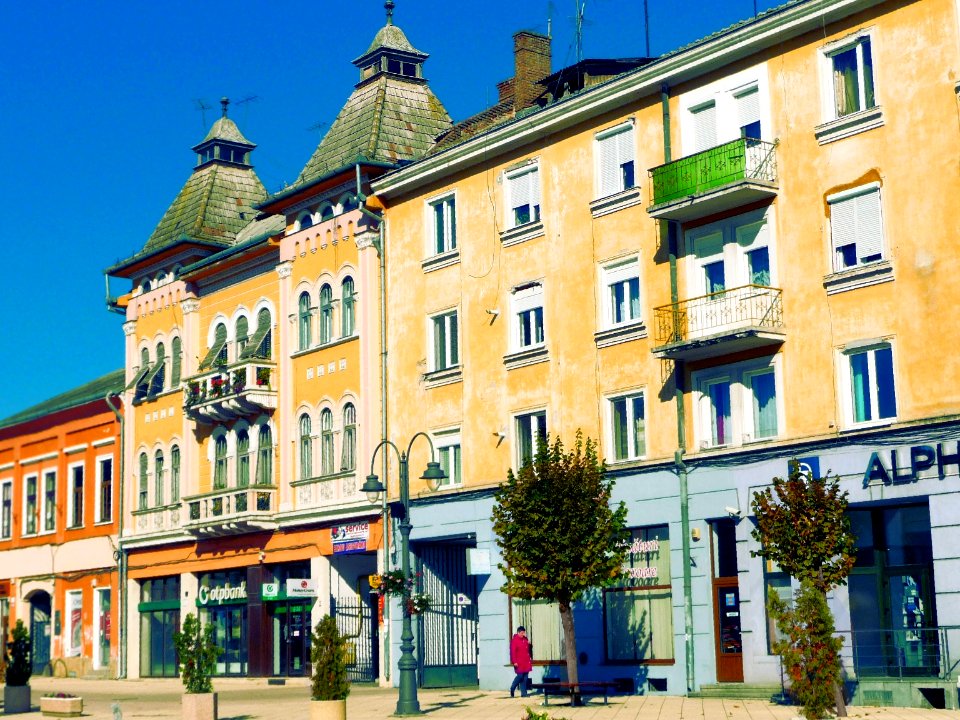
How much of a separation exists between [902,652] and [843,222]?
8.90m

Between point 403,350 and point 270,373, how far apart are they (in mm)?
7309

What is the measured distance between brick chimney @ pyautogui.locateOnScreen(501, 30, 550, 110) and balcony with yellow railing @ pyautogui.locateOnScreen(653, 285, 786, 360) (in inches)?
470

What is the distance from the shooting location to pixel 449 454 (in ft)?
137

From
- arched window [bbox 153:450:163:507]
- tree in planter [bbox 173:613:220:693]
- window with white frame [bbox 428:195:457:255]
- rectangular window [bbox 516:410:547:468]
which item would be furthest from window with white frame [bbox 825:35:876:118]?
arched window [bbox 153:450:163:507]

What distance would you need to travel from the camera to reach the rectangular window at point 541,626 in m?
37.5

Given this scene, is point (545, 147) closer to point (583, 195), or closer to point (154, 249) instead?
point (583, 195)

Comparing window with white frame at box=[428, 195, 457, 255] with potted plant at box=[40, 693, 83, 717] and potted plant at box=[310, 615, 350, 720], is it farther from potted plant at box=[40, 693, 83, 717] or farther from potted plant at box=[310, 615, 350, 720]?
potted plant at box=[310, 615, 350, 720]

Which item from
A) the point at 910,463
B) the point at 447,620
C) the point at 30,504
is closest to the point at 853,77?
the point at 910,463

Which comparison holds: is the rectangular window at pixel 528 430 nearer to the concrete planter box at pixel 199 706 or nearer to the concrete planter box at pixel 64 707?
the concrete planter box at pixel 199 706

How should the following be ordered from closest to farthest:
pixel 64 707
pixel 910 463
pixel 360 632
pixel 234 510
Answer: pixel 910 463 → pixel 64 707 → pixel 360 632 → pixel 234 510

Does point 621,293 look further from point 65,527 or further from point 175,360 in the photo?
point 65,527

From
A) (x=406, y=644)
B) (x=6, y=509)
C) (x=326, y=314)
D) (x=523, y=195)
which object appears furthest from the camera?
(x=6, y=509)

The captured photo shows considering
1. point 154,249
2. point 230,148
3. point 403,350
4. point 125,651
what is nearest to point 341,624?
point 403,350

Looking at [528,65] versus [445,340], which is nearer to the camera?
[445,340]
